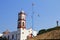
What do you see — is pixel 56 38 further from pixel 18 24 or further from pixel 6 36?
pixel 6 36

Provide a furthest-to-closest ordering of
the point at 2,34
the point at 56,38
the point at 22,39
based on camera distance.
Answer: the point at 2,34 < the point at 22,39 < the point at 56,38

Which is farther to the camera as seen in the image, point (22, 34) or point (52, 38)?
point (22, 34)

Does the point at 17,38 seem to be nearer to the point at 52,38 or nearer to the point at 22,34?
the point at 22,34

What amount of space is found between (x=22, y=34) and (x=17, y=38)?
2.02 m

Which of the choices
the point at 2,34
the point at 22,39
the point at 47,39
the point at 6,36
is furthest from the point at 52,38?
the point at 2,34

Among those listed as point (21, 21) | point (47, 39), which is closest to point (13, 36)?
point (21, 21)

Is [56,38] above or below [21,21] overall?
below

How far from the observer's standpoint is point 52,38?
14.3m

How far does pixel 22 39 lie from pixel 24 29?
2742 mm

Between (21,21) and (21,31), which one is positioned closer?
(21,31)

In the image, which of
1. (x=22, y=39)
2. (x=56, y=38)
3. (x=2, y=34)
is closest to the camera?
(x=56, y=38)

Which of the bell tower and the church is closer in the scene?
the church

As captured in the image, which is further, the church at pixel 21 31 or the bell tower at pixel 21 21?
the bell tower at pixel 21 21

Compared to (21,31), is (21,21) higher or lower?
higher
